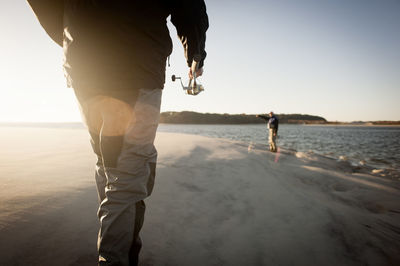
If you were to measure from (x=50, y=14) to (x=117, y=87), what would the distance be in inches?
28.3

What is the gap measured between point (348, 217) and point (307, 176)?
189 centimetres

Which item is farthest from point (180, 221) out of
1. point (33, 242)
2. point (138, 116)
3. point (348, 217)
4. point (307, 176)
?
point (307, 176)

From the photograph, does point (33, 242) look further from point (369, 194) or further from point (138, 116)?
point (369, 194)

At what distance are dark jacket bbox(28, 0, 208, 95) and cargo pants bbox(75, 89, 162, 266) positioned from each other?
0.11m

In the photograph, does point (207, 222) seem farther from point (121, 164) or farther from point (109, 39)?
point (109, 39)

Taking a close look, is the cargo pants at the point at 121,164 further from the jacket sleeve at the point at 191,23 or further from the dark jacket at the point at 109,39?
A: the jacket sleeve at the point at 191,23

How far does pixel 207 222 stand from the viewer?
187 cm

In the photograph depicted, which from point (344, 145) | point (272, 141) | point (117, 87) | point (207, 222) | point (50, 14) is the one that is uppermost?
point (50, 14)

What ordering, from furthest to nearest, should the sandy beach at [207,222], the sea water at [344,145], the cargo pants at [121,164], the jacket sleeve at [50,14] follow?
the sea water at [344,145] < the sandy beach at [207,222] < the jacket sleeve at [50,14] < the cargo pants at [121,164]

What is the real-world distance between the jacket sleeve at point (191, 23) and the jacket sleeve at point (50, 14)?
2.44 feet

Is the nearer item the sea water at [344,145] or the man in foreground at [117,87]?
the man in foreground at [117,87]

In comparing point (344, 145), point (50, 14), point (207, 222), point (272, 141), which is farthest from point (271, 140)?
point (344, 145)

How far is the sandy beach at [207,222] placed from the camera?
1.39m

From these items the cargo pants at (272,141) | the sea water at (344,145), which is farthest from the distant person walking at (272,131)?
the sea water at (344,145)
